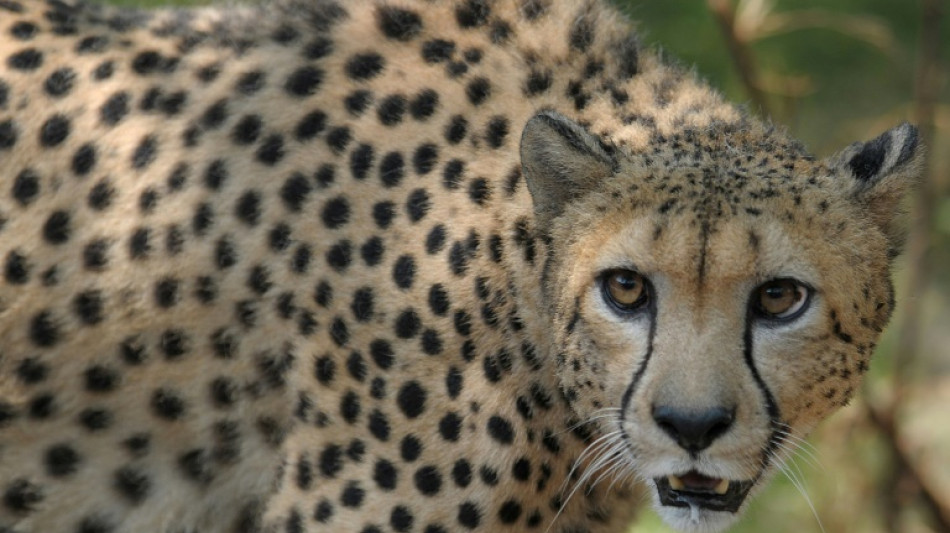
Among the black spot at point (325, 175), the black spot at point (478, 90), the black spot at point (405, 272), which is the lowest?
the black spot at point (405, 272)

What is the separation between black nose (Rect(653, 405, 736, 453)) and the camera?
2416 mm

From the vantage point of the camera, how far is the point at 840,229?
2.67 meters

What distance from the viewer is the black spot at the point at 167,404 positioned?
3.25 metres

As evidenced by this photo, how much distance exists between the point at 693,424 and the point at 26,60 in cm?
195

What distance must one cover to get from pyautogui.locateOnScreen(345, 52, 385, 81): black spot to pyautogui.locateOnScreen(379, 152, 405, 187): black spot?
0.80 feet

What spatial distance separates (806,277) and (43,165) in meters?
1.84

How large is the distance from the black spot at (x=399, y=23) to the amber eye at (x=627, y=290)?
92 cm

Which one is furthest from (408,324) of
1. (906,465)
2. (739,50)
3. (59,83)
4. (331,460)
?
(906,465)

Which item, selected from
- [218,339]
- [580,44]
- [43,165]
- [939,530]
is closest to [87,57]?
[43,165]

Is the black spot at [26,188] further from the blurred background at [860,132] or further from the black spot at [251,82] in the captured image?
the blurred background at [860,132]

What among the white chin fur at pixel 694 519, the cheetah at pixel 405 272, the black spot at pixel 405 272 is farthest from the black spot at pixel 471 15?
the white chin fur at pixel 694 519

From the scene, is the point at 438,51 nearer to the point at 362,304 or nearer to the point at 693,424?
the point at 362,304

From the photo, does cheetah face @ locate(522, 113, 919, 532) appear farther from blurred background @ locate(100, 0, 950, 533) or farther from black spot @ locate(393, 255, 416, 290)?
blurred background @ locate(100, 0, 950, 533)

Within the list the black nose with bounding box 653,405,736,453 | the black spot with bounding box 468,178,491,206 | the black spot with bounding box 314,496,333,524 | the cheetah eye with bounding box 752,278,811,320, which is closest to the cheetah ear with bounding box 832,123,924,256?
the cheetah eye with bounding box 752,278,811,320
